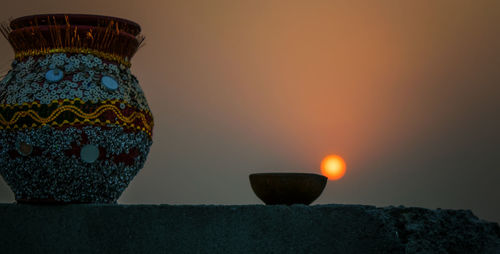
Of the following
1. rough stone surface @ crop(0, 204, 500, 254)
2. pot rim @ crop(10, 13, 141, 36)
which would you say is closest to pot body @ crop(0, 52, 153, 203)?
pot rim @ crop(10, 13, 141, 36)

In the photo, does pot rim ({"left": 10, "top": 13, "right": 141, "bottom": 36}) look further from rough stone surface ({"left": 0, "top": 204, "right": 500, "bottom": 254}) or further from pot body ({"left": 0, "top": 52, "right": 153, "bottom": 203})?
rough stone surface ({"left": 0, "top": 204, "right": 500, "bottom": 254})

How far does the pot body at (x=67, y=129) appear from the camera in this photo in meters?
2.26

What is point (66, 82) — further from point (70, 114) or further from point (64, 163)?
point (64, 163)

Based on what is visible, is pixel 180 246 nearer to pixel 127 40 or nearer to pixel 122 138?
pixel 122 138

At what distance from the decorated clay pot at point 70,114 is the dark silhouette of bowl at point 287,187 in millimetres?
536

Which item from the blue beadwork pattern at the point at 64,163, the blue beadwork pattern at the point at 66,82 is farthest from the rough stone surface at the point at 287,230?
the blue beadwork pattern at the point at 66,82

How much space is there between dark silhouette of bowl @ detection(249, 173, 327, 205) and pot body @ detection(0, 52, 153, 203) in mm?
538

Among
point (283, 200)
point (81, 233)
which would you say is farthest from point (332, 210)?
point (81, 233)

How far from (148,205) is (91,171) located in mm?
411

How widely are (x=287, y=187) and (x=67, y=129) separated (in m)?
0.86

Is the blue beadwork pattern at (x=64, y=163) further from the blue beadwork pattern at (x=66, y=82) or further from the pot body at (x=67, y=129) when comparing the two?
the blue beadwork pattern at (x=66, y=82)

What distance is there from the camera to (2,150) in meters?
2.34

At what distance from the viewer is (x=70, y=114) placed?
225cm

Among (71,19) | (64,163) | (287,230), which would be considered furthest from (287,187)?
(71,19)
